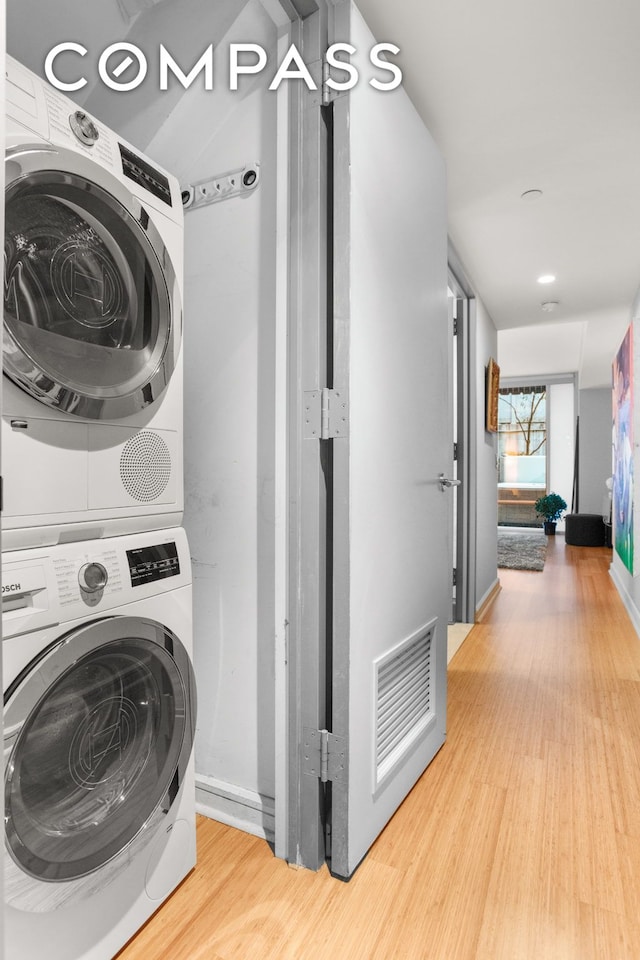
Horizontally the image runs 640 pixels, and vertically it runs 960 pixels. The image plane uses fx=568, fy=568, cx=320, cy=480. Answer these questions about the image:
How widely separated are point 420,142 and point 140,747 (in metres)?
1.93

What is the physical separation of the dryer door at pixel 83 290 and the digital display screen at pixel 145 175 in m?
0.06

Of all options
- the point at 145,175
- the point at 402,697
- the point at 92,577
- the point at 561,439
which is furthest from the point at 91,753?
the point at 561,439

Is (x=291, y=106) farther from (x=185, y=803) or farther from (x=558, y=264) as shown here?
(x=558, y=264)

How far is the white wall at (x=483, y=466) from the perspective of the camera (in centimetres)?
393

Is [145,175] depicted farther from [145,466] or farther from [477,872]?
[477,872]

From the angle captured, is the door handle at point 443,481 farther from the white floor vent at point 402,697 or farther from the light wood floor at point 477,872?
the light wood floor at point 477,872

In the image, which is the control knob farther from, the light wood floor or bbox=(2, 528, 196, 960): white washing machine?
the light wood floor

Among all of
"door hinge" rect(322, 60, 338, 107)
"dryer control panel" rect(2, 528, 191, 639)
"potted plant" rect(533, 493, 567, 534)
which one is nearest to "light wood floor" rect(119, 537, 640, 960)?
"dryer control panel" rect(2, 528, 191, 639)

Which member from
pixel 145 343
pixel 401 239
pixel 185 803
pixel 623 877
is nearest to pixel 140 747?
pixel 185 803

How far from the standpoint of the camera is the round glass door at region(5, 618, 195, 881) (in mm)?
935

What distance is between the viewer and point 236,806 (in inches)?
63.4

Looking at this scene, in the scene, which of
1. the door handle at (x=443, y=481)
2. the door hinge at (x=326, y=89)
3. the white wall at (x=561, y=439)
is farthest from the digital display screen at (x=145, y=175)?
the white wall at (x=561, y=439)

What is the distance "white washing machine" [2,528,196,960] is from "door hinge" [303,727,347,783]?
0.96 ft

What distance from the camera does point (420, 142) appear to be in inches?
73.3
